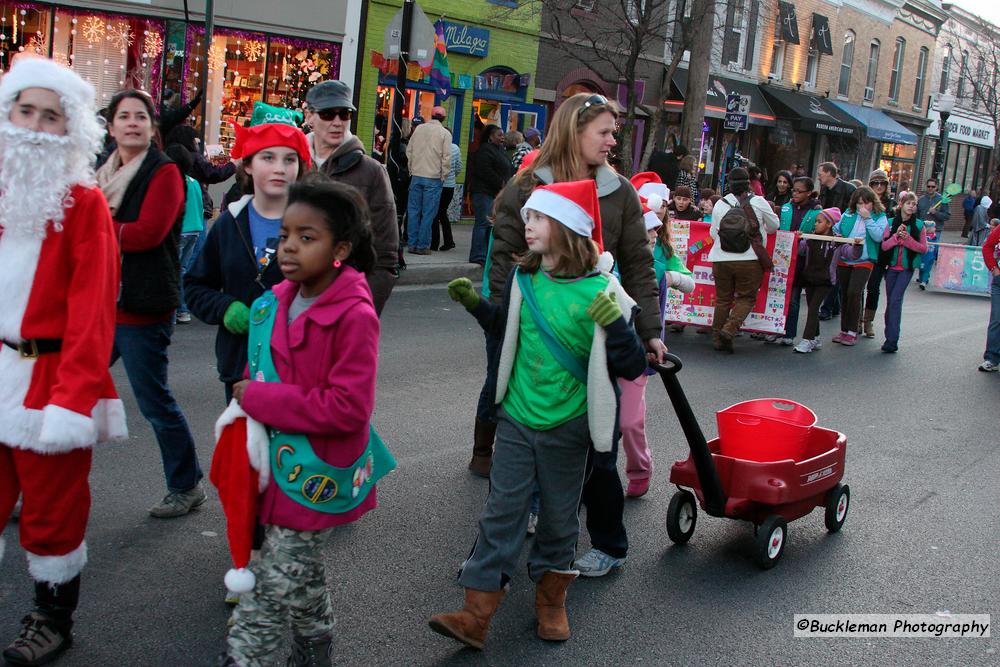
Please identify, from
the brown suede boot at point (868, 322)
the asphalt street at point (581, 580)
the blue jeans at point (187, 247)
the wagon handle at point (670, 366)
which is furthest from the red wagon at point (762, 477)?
the brown suede boot at point (868, 322)

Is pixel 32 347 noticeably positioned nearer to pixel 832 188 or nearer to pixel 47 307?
pixel 47 307

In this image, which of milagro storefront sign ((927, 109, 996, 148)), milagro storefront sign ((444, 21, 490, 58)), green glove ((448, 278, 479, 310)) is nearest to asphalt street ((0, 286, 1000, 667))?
green glove ((448, 278, 479, 310))

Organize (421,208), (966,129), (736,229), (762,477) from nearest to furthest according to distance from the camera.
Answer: (762,477)
(736,229)
(421,208)
(966,129)

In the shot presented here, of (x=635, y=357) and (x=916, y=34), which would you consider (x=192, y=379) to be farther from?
(x=916, y=34)

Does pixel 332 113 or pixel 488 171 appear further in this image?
pixel 488 171

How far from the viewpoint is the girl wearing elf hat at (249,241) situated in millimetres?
4105

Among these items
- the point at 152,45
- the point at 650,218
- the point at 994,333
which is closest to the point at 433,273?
the point at 152,45

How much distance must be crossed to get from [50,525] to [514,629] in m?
1.79

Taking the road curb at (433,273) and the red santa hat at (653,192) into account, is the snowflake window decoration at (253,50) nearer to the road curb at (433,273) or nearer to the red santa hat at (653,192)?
the road curb at (433,273)

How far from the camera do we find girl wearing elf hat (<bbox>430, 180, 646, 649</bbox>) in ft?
12.7

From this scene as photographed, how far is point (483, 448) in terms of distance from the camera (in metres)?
6.05

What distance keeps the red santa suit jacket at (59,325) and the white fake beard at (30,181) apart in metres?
0.05

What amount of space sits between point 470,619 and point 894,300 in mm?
9475

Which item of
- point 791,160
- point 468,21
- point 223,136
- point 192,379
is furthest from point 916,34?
point 192,379
